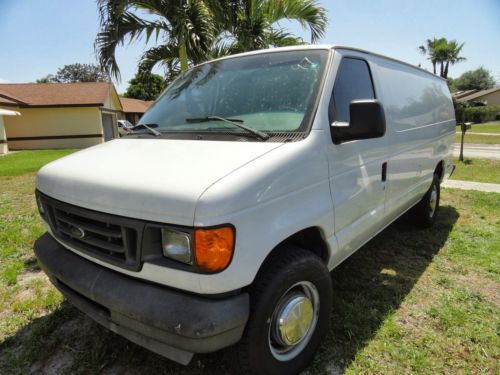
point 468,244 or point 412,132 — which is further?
point 468,244

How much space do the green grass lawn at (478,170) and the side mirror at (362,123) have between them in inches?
305

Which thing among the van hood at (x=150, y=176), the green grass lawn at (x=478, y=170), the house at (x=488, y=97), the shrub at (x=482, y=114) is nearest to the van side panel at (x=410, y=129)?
the van hood at (x=150, y=176)

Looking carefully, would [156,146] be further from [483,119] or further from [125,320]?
[483,119]

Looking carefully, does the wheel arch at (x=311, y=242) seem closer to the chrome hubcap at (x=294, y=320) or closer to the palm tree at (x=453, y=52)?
the chrome hubcap at (x=294, y=320)

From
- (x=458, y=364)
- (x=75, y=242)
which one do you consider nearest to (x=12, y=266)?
(x=75, y=242)

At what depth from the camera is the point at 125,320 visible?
1903 mm

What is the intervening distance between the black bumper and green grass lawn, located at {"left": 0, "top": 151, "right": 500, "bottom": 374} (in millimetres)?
669

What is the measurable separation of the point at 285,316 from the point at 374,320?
1.16 meters

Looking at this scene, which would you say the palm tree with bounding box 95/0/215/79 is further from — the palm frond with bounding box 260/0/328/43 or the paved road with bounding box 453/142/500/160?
the paved road with bounding box 453/142/500/160

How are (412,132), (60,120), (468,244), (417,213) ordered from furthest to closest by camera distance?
(60,120)
(417,213)
(468,244)
(412,132)

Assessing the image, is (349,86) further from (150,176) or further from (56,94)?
(56,94)

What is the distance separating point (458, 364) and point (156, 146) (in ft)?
8.39

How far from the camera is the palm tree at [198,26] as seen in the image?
7.18 metres

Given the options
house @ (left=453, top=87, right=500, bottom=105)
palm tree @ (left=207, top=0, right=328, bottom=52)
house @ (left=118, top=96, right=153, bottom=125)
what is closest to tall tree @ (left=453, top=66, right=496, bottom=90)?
house @ (left=453, top=87, right=500, bottom=105)
